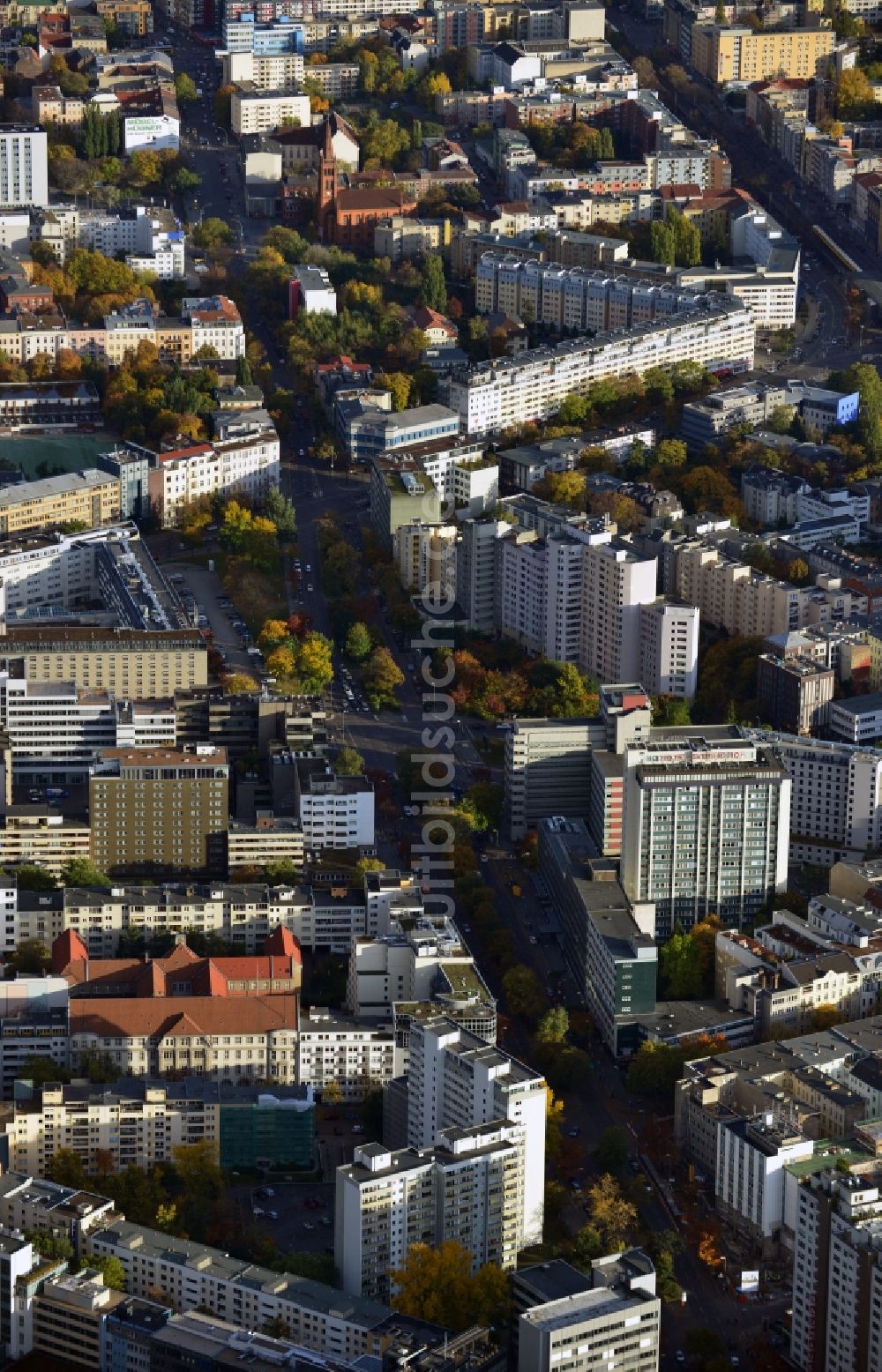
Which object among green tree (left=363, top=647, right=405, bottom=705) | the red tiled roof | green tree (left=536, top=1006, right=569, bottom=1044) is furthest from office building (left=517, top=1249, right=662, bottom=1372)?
green tree (left=363, top=647, right=405, bottom=705)

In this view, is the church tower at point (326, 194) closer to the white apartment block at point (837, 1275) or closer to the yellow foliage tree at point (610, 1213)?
the yellow foliage tree at point (610, 1213)

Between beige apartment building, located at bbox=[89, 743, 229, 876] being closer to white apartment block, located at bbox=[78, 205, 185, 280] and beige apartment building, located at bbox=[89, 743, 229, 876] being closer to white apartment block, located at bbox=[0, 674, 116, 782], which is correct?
white apartment block, located at bbox=[0, 674, 116, 782]

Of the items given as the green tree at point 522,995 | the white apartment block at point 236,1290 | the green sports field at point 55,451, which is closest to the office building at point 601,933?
the green tree at point 522,995

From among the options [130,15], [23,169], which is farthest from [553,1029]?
[130,15]

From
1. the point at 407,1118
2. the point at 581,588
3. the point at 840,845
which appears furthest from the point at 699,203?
the point at 407,1118

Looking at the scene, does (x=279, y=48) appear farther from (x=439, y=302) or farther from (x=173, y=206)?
(x=439, y=302)
